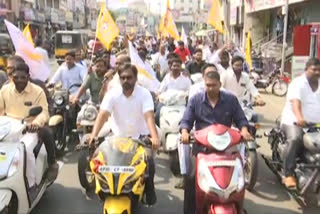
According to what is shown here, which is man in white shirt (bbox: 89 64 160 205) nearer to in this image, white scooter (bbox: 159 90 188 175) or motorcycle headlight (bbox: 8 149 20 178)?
motorcycle headlight (bbox: 8 149 20 178)

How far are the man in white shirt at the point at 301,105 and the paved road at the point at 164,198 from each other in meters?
0.49

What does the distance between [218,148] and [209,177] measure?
27cm

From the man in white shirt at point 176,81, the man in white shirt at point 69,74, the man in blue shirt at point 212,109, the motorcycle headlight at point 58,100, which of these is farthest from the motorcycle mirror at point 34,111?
the man in white shirt at point 69,74

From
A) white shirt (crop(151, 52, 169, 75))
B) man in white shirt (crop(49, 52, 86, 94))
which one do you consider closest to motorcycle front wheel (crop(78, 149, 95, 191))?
man in white shirt (crop(49, 52, 86, 94))

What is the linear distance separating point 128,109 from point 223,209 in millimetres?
1728

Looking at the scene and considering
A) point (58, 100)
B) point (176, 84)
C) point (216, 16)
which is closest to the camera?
Result: point (58, 100)

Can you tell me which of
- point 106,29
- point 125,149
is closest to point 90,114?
point 125,149

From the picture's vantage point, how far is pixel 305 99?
5777mm

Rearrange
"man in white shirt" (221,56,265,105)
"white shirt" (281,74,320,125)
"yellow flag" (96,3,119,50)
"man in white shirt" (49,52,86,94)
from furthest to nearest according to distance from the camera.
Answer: "yellow flag" (96,3,119,50), "man in white shirt" (49,52,86,94), "man in white shirt" (221,56,265,105), "white shirt" (281,74,320,125)

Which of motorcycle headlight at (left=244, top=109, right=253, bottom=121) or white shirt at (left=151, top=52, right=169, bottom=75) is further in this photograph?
white shirt at (left=151, top=52, right=169, bottom=75)

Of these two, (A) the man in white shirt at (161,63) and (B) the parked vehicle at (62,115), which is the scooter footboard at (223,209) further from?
(A) the man in white shirt at (161,63)

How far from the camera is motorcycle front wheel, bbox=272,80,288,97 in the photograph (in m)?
16.0

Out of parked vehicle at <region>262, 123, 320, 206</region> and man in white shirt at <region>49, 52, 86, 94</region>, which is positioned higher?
man in white shirt at <region>49, 52, 86, 94</region>

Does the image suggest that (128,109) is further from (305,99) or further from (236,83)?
(236,83)
